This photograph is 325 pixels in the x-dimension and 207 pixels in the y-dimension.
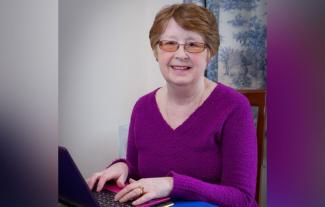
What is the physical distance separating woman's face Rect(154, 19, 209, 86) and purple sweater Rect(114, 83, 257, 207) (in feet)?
0.36

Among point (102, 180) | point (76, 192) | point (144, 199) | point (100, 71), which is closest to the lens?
point (76, 192)

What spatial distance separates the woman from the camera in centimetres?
117

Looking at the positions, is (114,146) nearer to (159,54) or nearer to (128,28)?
(128,28)

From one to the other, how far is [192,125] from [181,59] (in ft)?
0.73

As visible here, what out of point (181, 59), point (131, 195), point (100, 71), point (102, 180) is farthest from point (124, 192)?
point (100, 71)

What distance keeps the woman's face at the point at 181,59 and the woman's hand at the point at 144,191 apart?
0.41 m

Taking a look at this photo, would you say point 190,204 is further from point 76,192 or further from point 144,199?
point 76,192

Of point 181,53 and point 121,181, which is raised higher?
point 181,53

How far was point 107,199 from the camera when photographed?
984 millimetres

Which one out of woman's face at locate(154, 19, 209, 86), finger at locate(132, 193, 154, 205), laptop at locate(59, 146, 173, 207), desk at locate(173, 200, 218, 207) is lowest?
desk at locate(173, 200, 218, 207)

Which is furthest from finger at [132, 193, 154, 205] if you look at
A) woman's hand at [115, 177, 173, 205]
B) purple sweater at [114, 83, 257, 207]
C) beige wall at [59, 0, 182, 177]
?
beige wall at [59, 0, 182, 177]

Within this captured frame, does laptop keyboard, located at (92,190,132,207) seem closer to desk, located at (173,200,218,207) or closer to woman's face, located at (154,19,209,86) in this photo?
desk, located at (173,200,218,207)

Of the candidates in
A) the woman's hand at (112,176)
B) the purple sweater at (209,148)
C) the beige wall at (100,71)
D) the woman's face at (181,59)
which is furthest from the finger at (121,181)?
the beige wall at (100,71)

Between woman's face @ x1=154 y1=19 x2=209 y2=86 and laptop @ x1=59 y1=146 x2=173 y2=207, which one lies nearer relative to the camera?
laptop @ x1=59 y1=146 x2=173 y2=207
